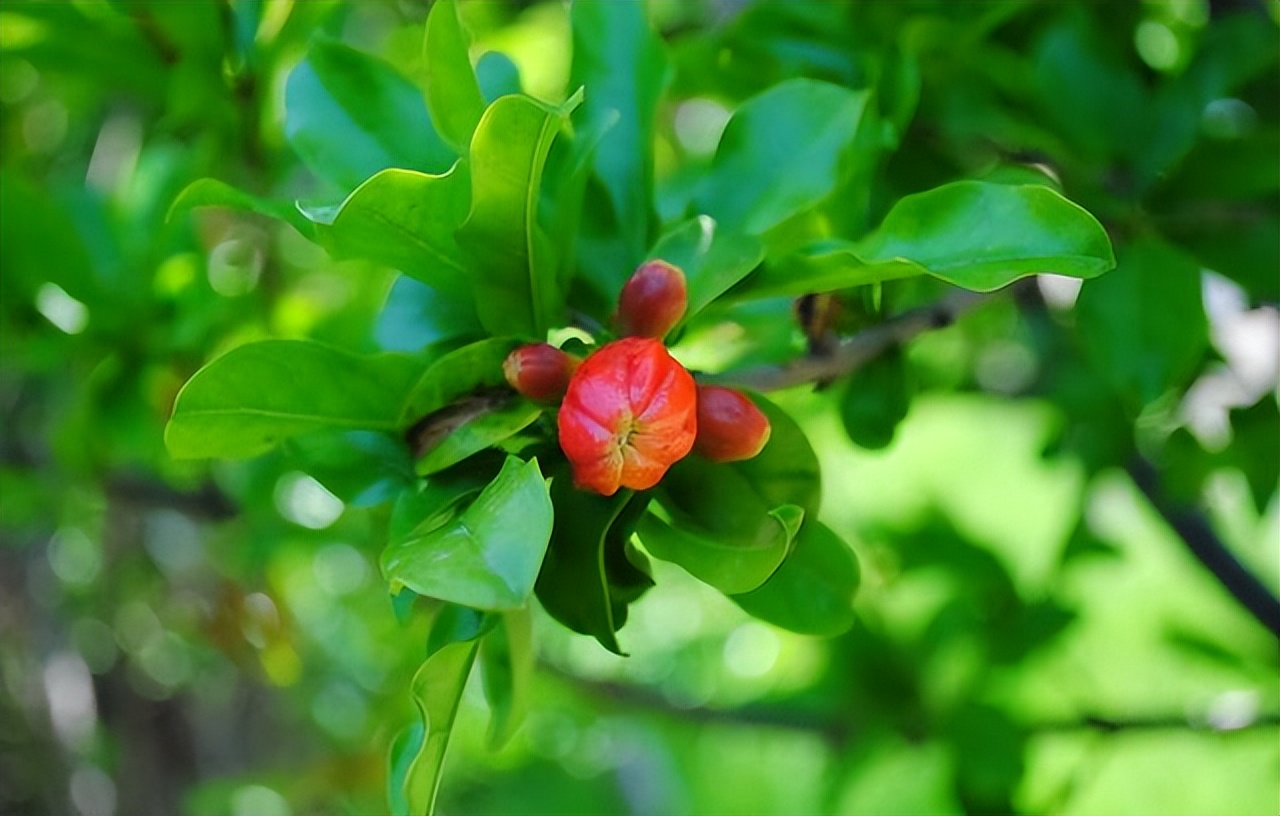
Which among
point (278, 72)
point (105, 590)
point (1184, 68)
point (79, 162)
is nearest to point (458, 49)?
point (278, 72)

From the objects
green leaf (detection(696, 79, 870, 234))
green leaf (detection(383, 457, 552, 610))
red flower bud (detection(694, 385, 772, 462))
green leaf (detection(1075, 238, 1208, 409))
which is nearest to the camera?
green leaf (detection(383, 457, 552, 610))

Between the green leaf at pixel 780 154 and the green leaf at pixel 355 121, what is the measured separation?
132 millimetres

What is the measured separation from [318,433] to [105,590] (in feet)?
4.31

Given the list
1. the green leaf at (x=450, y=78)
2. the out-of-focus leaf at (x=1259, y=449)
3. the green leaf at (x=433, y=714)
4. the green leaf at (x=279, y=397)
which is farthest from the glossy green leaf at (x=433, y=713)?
the out-of-focus leaf at (x=1259, y=449)

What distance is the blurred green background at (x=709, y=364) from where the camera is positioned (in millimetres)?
720

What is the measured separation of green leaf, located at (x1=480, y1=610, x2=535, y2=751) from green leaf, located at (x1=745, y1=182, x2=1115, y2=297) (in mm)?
183

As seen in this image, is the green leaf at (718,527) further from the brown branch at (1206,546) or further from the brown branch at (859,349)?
the brown branch at (1206,546)

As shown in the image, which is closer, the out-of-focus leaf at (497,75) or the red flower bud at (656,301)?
the red flower bud at (656,301)

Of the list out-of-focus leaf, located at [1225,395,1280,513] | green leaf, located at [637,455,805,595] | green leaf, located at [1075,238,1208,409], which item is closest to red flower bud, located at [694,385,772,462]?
green leaf, located at [637,455,805,595]

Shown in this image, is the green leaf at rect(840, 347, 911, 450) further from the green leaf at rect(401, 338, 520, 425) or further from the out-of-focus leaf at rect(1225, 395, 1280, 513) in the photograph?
the out-of-focus leaf at rect(1225, 395, 1280, 513)

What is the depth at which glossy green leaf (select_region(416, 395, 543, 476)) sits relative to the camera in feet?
1.40

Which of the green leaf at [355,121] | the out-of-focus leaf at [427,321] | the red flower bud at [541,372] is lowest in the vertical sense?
A: the out-of-focus leaf at [427,321]

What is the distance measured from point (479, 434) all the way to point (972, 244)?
199 millimetres

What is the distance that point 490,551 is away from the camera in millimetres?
352
